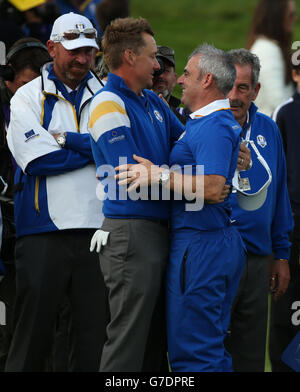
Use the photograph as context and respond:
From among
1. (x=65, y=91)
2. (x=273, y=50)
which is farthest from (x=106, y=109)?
(x=273, y=50)

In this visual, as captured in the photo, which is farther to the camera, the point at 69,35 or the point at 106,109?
the point at 69,35

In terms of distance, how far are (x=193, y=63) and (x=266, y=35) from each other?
2.22 m

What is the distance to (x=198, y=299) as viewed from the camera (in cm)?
343

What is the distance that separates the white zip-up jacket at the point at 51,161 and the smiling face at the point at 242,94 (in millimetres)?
720

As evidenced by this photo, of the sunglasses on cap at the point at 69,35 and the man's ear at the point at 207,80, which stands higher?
the sunglasses on cap at the point at 69,35

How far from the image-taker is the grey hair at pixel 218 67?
139 inches

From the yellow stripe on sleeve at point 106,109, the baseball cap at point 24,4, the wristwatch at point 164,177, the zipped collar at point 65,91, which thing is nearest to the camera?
the wristwatch at point 164,177

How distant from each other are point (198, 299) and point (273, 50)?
8.47 feet

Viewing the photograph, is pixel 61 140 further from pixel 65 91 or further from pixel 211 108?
pixel 211 108

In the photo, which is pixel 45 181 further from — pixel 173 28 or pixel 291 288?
pixel 173 28

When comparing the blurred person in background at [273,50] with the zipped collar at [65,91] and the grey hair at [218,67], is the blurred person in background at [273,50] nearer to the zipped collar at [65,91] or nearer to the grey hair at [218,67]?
the zipped collar at [65,91]

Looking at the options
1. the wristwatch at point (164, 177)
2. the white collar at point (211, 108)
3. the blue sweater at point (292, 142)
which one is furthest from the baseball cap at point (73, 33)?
the blue sweater at point (292, 142)

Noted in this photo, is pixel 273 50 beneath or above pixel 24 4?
beneath

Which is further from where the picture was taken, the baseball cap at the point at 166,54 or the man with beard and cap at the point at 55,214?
the baseball cap at the point at 166,54
